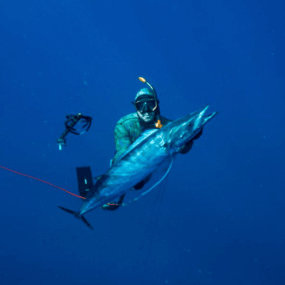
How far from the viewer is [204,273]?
9.05m

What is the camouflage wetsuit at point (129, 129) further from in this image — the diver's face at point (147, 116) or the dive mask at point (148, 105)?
the dive mask at point (148, 105)

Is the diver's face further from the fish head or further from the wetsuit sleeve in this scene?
the fish head

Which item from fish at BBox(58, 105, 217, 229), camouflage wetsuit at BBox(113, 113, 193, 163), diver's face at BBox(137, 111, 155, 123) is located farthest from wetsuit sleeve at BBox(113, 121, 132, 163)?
fish at BBox(58, 105, 217, 229)

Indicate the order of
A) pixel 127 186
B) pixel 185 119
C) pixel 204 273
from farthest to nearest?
pixel 204 273
pixel 127 186
pixel 185 119

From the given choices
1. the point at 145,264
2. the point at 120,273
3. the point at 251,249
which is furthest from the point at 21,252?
the point at 251,249

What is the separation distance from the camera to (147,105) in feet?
8.86

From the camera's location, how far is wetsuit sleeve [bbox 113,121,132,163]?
2.46 meters

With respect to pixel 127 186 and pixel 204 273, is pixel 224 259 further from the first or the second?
pixel 127 186

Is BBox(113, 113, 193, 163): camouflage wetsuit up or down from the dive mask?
down

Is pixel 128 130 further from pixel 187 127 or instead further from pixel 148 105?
pixel 187 127

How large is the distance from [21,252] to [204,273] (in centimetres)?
679

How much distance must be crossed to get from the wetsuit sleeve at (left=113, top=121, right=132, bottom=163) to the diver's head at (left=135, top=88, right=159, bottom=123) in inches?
11.9

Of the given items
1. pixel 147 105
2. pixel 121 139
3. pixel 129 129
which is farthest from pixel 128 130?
pixel 147 105

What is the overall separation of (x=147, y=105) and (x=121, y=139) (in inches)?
19.9
